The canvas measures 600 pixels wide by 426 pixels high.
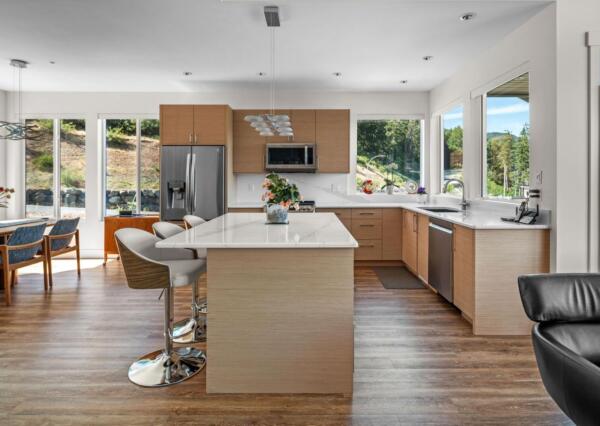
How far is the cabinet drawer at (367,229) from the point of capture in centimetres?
543

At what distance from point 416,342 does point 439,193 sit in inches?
131

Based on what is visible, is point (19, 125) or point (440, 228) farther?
point (19, 125)

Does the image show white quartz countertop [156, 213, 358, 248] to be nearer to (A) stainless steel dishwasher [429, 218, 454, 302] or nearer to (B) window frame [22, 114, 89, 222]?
(A) stainless steel dishwasher [429, 218, 454, 302]

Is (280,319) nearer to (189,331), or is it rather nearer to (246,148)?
(189,331)

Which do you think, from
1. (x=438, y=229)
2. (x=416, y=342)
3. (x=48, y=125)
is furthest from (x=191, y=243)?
(x=48, y=125)

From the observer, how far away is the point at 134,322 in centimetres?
322

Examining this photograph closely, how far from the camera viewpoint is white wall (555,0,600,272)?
2910 mm

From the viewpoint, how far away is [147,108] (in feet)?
19.9

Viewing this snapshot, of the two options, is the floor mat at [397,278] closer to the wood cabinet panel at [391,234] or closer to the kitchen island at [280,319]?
the wood cabinet panel at [391,234]

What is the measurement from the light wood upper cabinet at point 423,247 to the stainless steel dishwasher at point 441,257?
145mm

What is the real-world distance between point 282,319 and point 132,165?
503 centimetres

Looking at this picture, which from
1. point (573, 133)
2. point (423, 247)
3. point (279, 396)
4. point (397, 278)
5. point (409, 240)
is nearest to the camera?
point (279, 396)

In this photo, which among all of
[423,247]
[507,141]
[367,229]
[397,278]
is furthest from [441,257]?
[367,229]

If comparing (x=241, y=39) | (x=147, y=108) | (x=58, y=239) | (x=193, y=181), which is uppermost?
(x=241, y=39)
